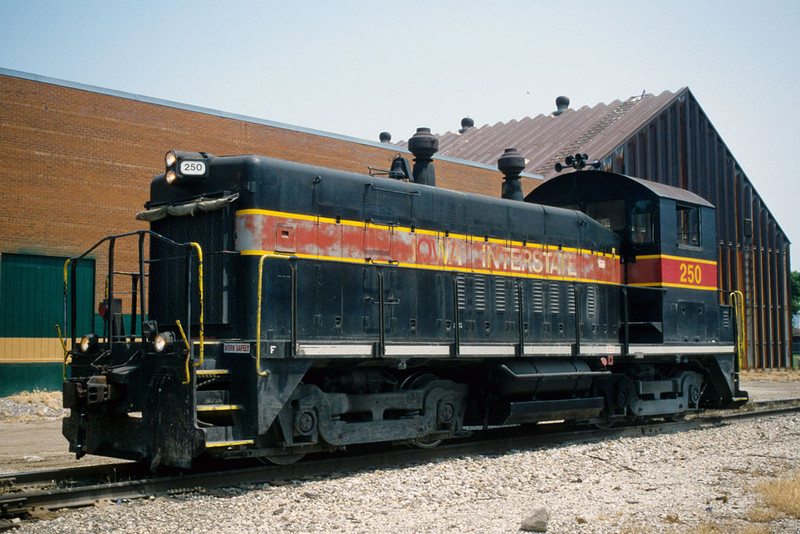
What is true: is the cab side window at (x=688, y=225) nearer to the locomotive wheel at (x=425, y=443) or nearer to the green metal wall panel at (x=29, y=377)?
the locomotive wheel at (x=425, y=443)

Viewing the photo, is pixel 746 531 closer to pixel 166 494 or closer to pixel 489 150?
pixel 166 494

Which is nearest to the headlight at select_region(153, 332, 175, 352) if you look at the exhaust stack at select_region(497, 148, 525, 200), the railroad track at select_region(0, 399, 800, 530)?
the railroad track at select_region(0, 399, 800, 530)

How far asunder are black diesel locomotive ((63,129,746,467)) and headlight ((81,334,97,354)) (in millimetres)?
16

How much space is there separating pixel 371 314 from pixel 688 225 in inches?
256

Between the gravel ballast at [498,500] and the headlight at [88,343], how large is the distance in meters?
2.23

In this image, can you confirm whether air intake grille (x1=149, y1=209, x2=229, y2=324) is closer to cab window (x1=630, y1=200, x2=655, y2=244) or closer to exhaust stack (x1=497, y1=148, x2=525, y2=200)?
exhaust stack (x1=497, y1=148, x2=525, y2=200)

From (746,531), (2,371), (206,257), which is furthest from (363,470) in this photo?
(2,371)

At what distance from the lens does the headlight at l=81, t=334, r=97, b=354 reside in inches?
327

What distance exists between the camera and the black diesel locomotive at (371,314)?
7570mm

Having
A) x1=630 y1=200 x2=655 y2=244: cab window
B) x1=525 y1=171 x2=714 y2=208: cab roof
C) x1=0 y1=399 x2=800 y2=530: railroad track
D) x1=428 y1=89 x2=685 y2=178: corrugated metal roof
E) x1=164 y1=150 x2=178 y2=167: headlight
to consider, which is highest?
x1=428 y1=89 x2=685 y2=178: corrugated metal roof

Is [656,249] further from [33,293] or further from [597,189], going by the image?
[33,293]

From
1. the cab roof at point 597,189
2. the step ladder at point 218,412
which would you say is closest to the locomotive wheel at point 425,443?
the step ladder at point 218,412

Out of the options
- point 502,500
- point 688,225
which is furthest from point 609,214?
point 502,500

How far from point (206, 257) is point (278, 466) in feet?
7.56
